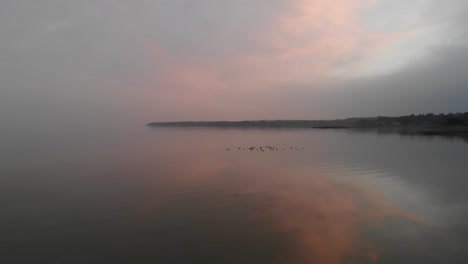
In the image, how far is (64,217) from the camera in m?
11.4

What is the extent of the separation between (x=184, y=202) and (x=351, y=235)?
7377mm

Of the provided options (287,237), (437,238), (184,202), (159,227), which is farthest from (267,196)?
(437,238)

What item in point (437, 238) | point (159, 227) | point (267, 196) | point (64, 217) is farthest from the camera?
point (267, 196)

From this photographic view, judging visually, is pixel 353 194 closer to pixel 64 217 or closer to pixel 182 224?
pixel 182 224

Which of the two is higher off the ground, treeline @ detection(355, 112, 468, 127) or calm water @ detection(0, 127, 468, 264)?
treeline @ detection(355, 112, 468, 127)

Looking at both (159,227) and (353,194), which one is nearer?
(159,227)

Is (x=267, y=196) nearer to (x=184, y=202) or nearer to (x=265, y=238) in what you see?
(x=184, y=202)

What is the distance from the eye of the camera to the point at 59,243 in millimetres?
9023

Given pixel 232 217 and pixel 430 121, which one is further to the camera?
pixel 430 121

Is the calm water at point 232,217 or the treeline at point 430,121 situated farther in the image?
the treeline at point 430,121

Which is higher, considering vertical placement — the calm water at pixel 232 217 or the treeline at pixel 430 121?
the treeline at pixel 430 121

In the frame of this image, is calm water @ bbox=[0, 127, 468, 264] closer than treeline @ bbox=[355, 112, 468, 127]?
Yes

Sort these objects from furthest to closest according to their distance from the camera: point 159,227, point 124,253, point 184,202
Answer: point 184,202
point 159,227
point 124,253

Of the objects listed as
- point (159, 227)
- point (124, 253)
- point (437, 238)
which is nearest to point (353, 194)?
point (437, 238)
